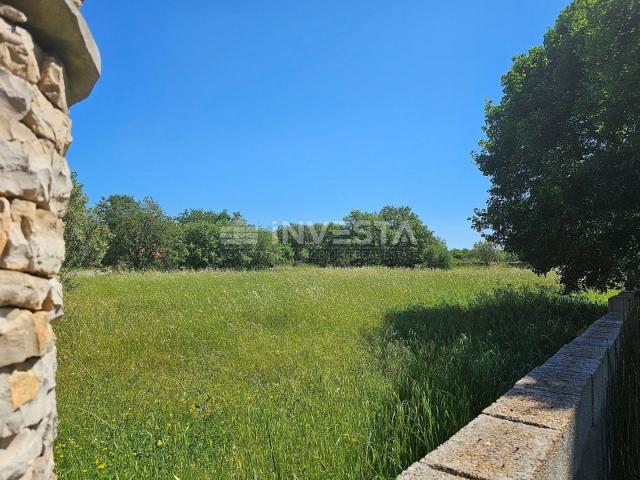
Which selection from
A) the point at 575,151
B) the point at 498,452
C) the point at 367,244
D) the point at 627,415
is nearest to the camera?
the point at 498,452

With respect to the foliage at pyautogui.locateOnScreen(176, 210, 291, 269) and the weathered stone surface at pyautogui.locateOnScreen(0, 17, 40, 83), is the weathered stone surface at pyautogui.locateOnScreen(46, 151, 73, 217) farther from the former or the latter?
the foliage at pyautogui.locateOnScreen(176, 210, 291, 269)

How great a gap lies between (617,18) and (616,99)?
132 cm

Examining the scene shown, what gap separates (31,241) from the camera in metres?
1.67

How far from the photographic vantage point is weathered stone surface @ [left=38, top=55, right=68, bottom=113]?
1872mm

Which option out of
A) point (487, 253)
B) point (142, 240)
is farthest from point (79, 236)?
point (487, 253)

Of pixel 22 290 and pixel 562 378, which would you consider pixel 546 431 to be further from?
pixel 22 290

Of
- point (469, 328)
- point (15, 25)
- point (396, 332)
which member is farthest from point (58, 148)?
point (469, 328)

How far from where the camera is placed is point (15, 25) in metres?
1.70

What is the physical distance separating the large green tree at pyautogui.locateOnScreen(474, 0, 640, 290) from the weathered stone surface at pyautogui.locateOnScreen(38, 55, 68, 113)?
7.66 meters

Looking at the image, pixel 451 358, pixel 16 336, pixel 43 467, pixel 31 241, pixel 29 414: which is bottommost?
pixel 451 358

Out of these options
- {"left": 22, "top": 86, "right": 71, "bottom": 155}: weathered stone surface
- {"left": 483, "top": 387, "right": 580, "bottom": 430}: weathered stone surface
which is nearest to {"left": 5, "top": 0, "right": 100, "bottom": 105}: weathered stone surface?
{"left": 22, "top": 86, "right": 71, "bottom": 155}: weathered stone surface

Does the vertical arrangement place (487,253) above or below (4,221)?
above

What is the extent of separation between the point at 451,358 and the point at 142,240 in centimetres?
3873

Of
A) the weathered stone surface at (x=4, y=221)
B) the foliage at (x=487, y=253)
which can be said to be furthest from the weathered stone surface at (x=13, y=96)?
the foliage at (x=487, y=253)
